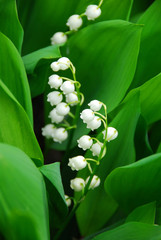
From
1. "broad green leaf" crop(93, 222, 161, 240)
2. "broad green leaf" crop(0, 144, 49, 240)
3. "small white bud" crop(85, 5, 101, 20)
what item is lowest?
"broad green leaf" crop(93, 222, 161, 240)

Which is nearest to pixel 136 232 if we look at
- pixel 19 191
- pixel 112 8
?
pixel 19 191

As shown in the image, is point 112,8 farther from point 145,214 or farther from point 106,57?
point 145,214

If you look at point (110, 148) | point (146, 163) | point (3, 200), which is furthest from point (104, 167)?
point (3, 200)

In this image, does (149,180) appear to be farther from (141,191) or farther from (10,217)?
(10,217)

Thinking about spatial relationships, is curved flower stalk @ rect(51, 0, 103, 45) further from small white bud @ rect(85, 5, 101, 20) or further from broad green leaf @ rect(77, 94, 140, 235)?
→ broad green leaf @ rect(77, 94, 140, 235)

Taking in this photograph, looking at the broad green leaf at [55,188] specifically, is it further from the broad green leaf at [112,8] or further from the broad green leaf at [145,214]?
the broad green leaf at [112,8]

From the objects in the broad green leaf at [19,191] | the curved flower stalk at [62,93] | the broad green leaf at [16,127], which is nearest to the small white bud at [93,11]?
the curved flower stalk at [62,93]

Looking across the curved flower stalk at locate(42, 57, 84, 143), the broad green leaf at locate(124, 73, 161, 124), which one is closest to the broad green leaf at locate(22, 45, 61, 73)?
the curved flower stalk at locate(42, 57, 84, 143)
